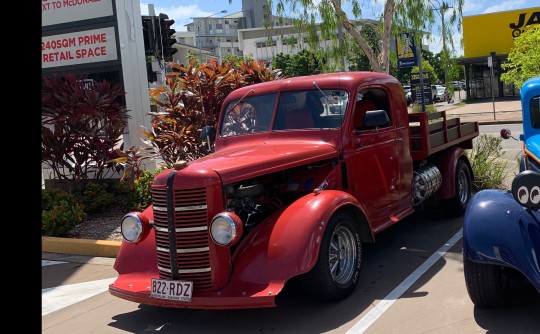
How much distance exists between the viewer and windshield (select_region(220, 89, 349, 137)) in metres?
5.61

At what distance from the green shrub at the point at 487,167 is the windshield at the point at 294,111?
381cm

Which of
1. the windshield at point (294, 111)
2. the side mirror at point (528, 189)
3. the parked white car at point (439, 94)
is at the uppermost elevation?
the parked white car at point (439, 94)

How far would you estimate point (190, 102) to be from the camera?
8.65 metres

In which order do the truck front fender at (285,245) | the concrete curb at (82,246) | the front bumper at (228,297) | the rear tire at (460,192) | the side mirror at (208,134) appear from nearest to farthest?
the front bumper at (228,297) < the truck front fender at (285,245) < the side mirror at (208,134) < the concrete curb at (82,246) < the rear tire at (460,192)

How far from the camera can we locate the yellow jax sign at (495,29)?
32188 millimetres

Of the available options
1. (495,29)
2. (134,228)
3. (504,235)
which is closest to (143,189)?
(134,228)

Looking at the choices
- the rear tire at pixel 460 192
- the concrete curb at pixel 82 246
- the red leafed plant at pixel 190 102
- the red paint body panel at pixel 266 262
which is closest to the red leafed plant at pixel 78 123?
the red leafed plant at pixel 190 102

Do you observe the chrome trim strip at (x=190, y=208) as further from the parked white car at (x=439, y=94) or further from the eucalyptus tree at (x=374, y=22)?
the parked white car at (x=439, y=94)

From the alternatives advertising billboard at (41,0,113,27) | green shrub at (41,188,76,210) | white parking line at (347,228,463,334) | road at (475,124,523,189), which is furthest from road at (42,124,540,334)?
advertising billboard at (41,0,113,27)

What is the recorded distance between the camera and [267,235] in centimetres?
440

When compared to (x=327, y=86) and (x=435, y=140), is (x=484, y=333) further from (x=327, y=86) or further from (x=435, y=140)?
(x=435, y=140)

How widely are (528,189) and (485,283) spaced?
2.72ft

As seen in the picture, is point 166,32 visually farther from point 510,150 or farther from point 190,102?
point 510,150
